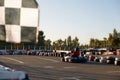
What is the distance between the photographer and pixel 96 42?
15312cm

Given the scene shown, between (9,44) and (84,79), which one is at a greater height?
(9,44)

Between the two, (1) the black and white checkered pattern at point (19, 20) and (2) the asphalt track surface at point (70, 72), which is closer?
(1) the black and white checkered pattern at point (19, 20)

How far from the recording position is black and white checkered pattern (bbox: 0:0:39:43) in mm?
3863

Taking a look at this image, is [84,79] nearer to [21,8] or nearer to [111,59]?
[21,8]

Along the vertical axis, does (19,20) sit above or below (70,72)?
above

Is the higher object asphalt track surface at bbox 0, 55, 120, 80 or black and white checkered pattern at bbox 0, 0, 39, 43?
black and white checkered pattern at bbox 0, 0, 39, 43

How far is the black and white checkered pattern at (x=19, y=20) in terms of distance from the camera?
3863 millimetres

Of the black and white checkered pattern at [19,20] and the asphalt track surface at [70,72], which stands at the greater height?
the black and white checkered pattern at [19,20]

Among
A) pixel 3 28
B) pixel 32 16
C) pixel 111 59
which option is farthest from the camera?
pixel 111 59

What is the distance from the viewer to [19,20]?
12.9ft

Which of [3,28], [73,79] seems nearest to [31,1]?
[3,28]

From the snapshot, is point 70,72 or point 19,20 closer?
point 19,20

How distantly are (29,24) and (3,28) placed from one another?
0.37 m

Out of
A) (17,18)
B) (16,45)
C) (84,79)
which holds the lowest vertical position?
(84,79)
